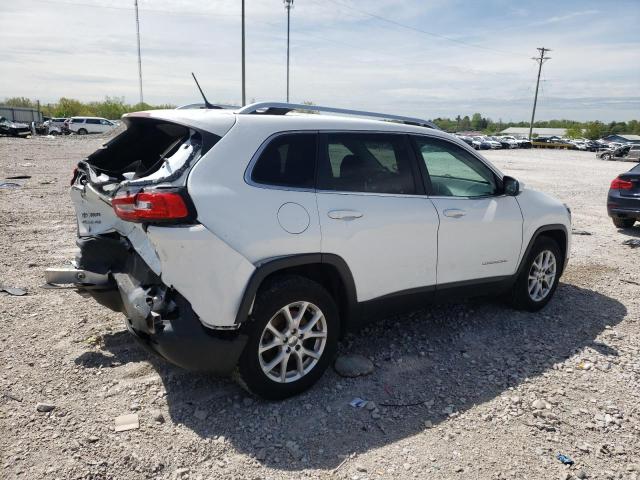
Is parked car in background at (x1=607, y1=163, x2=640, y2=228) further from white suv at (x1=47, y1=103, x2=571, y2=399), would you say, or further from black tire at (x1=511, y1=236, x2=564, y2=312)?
white suv at (x1=47, y1=103, x2=571, y2=399)

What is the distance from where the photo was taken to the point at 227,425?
3152 mm

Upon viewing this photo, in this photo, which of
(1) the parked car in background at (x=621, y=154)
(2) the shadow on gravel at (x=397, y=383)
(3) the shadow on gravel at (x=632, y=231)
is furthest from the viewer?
(1) the parked car in background at (x=621, y=154)

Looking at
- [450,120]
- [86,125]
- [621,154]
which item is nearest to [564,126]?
[450,120]

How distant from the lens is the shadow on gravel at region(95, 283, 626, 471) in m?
3.06

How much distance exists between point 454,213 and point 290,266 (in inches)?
62.8

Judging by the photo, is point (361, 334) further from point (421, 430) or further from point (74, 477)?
point (74, 477)

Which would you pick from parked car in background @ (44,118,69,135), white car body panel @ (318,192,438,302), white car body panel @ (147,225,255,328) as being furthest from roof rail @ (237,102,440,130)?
parked car in background @ (44,118,69,135)

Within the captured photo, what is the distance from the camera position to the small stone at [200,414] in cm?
322

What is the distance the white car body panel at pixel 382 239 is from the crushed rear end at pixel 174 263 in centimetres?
72

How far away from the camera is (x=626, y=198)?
9.05m

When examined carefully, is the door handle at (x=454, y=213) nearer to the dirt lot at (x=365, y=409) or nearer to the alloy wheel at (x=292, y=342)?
the dirt lot at (x=365, y=409)

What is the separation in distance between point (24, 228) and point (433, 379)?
682 centimetres

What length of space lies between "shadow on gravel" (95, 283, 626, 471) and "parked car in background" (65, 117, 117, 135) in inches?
1853

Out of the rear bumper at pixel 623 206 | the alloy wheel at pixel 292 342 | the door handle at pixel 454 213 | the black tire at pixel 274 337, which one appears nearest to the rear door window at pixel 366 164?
the door handle at pixel 454 213
